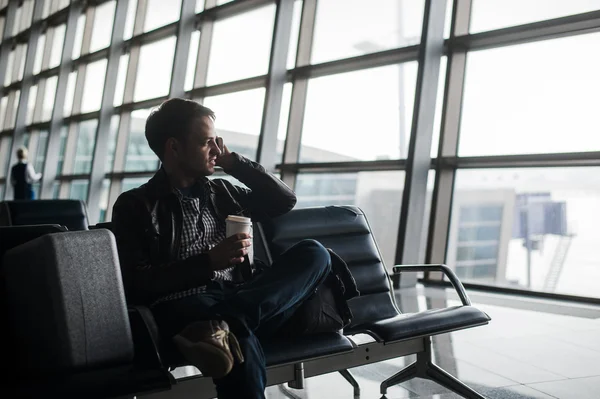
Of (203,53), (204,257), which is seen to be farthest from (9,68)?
(204,257)

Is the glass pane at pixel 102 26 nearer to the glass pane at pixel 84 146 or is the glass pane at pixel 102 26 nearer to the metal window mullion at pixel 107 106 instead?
the metal window mullion at pixel 107 106

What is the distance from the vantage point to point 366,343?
6.46ft

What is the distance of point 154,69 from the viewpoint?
7633mm

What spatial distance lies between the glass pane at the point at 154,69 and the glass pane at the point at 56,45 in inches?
128

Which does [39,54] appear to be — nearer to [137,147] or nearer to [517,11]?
[137,147]

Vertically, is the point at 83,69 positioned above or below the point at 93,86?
above

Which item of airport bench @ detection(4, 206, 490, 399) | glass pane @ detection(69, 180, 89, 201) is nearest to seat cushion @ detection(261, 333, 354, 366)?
airport bench @ detection(4, 206, 490, 399)

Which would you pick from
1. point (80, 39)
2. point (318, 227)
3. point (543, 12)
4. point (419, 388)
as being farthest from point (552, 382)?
point (80, 39)

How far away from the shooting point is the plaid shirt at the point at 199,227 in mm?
1789

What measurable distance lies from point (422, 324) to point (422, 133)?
97.0 inches

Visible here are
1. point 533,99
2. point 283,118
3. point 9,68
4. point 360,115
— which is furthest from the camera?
point 9,68

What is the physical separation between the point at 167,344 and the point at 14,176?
793 centimetres

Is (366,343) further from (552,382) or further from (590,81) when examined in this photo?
(590,81)

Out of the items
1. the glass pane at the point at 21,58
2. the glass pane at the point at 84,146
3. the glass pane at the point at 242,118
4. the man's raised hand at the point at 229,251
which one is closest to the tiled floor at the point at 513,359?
the man's raised hand at the point at 229,251
